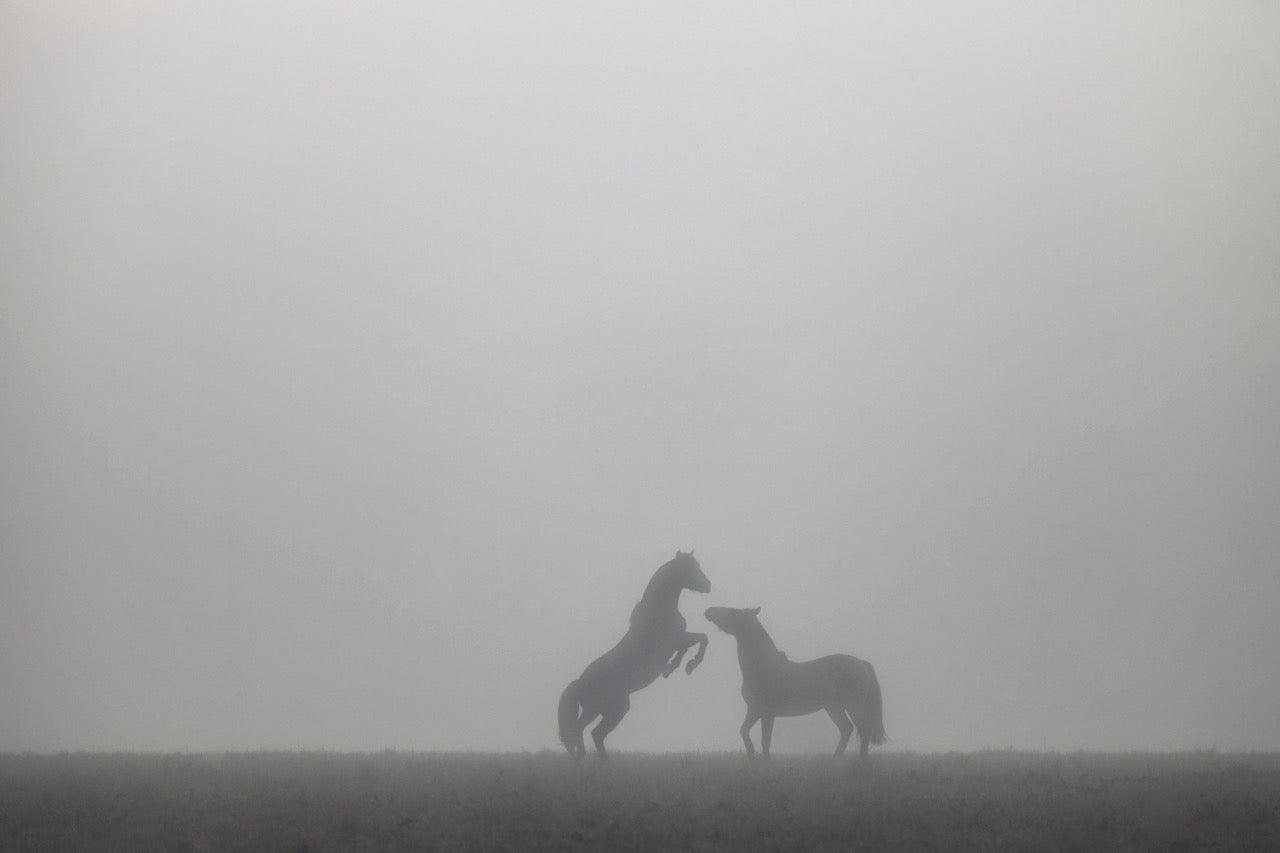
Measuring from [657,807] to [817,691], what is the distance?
18.1 feet

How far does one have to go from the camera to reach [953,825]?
35.4ft

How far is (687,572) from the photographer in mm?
→ 17625

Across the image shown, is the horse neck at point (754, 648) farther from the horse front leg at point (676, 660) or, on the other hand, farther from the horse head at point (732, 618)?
the horse front leg at point (676, 660)

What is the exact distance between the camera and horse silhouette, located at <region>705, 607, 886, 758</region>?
16766 mm

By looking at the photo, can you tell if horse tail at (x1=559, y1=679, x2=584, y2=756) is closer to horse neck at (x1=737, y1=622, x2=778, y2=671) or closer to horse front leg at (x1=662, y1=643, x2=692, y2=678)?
horse front leg at (x1=662, y1=643, x2=692, y2=678)

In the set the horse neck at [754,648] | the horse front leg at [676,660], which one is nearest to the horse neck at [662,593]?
the horse front leg at [676,660]

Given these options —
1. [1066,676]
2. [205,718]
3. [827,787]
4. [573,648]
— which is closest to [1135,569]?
[1066,676]

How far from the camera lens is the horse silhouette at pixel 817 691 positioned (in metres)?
16.8

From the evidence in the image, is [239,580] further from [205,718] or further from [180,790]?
[180,790]

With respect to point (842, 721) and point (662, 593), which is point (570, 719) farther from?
point (842, 721)

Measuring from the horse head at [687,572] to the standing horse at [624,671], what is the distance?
2.03 ft

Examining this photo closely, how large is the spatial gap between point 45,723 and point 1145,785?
32.3 metres

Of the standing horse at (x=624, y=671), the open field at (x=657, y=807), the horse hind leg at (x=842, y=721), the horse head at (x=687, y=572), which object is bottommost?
the open field at (x=657, y=807)

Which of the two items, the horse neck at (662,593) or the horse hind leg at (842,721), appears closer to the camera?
the horse hind leg at (842,721)
